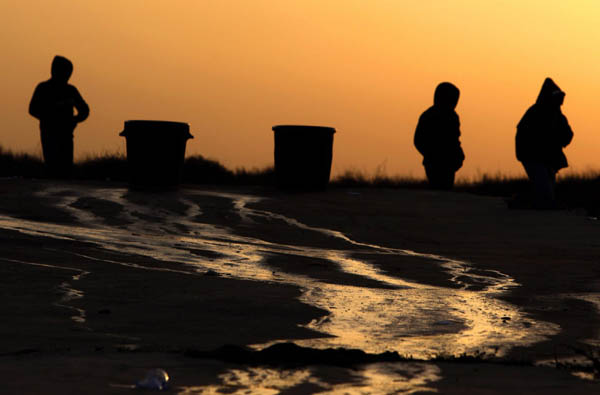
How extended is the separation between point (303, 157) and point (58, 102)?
411 cm

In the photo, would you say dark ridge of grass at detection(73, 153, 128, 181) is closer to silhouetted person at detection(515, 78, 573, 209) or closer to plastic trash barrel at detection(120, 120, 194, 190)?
plastic trash barrel at detection(120, 120, 194, 190)

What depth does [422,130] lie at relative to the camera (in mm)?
20203

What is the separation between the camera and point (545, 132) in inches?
637

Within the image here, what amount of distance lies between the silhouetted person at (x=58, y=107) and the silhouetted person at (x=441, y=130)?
586 centimetres

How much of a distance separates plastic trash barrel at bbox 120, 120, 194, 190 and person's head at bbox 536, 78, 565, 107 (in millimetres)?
5500

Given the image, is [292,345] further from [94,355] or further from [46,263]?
[46,263]

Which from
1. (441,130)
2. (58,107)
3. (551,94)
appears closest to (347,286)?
(551,94)

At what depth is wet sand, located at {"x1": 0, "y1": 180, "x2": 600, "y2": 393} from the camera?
5.09m

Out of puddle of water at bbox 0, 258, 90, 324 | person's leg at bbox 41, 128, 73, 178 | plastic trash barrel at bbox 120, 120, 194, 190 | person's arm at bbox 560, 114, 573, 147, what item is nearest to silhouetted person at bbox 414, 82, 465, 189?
person's arm at bbox 560, 114, 573, 147

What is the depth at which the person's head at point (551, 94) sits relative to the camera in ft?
53.5

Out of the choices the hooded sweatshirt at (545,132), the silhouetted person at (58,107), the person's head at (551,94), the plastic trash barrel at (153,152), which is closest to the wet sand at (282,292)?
the hooded sweatshirt at (545,132)

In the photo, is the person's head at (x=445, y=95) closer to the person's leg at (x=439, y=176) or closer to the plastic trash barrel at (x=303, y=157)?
the person's leg at (x=439, y=176)

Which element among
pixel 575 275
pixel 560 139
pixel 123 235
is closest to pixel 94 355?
pixel 575 275

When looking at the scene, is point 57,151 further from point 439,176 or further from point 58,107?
point 439,176
